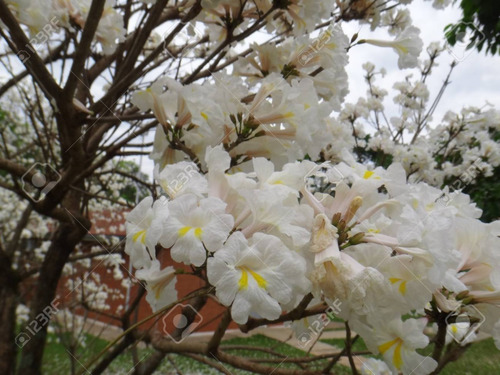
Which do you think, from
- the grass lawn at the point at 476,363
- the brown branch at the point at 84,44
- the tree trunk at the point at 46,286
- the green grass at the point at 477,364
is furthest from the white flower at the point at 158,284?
the green grass at the point at 477,364

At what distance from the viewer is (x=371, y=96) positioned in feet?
14.9

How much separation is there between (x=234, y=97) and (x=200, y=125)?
0.13 meters

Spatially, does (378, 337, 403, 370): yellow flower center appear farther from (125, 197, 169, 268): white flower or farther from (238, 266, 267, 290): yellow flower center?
(125, 197, 169, 268): white flower

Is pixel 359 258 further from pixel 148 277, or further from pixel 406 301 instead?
pixel 148 277

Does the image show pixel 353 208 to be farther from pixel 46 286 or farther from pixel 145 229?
pixel 46 286

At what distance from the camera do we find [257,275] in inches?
27.2

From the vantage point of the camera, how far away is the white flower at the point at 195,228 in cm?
69

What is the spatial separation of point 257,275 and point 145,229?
0.78ft

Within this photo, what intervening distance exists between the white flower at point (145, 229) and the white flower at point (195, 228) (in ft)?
0.05

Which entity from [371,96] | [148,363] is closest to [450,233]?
[148,363]

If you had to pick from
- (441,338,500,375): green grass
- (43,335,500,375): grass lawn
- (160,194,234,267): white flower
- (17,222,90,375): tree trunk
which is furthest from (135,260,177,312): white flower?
(441,338,500,375): green grass

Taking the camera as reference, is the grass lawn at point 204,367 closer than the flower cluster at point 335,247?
No

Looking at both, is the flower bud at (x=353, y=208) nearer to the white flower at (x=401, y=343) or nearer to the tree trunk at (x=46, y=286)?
the white flower at (x=401, y=343)

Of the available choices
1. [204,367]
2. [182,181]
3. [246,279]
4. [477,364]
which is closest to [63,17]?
[182,181]
